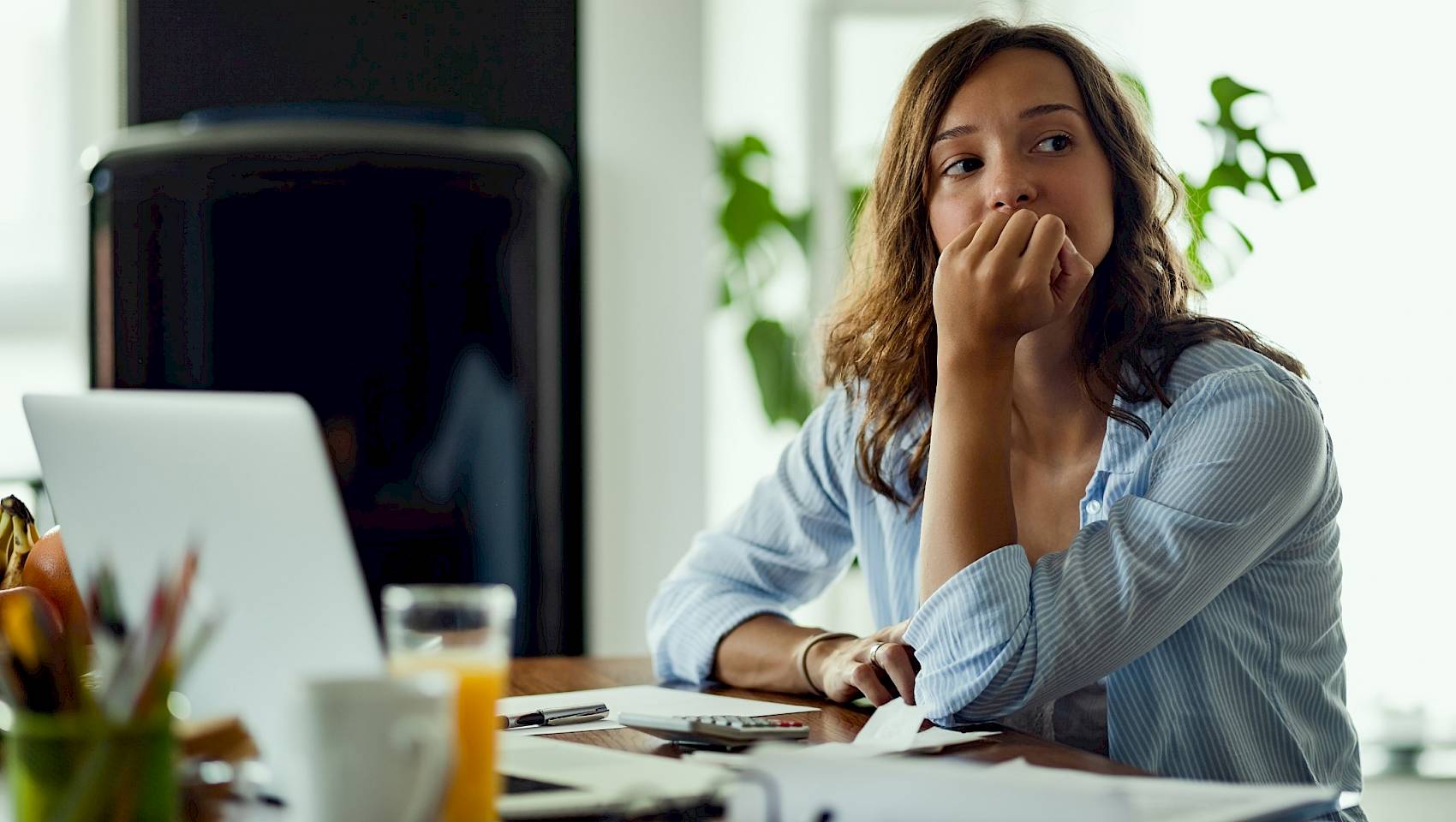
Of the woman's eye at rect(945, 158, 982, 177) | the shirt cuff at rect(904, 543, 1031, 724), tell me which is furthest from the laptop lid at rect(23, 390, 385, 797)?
the woman's eye at rect(945, 158, 982, 177)

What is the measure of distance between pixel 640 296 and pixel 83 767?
2.29 metres

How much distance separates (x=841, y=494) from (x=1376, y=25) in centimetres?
228

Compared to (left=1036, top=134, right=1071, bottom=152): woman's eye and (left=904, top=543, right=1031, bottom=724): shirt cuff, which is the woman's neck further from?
(left=904, top=543, right=1031, bottom=724): shirt cuff

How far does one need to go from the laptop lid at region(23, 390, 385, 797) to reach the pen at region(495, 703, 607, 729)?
310mm

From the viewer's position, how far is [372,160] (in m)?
2.49

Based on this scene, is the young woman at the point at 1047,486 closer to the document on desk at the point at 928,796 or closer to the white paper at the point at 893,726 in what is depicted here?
the white paper at the point at 893,726

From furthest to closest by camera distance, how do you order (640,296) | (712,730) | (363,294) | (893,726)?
(640,296) → (363,294) → (893,726) → (712,730)

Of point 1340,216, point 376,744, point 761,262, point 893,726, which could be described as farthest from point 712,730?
point 1340,216

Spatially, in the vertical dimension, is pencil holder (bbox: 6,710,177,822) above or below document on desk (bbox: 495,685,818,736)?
above

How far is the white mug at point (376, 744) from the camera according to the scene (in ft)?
1.92

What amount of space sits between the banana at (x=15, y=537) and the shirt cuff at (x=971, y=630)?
2.29ft

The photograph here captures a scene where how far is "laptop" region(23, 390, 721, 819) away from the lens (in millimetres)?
782

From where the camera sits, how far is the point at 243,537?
80 centimetres

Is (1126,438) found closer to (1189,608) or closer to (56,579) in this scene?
(1189,608)
